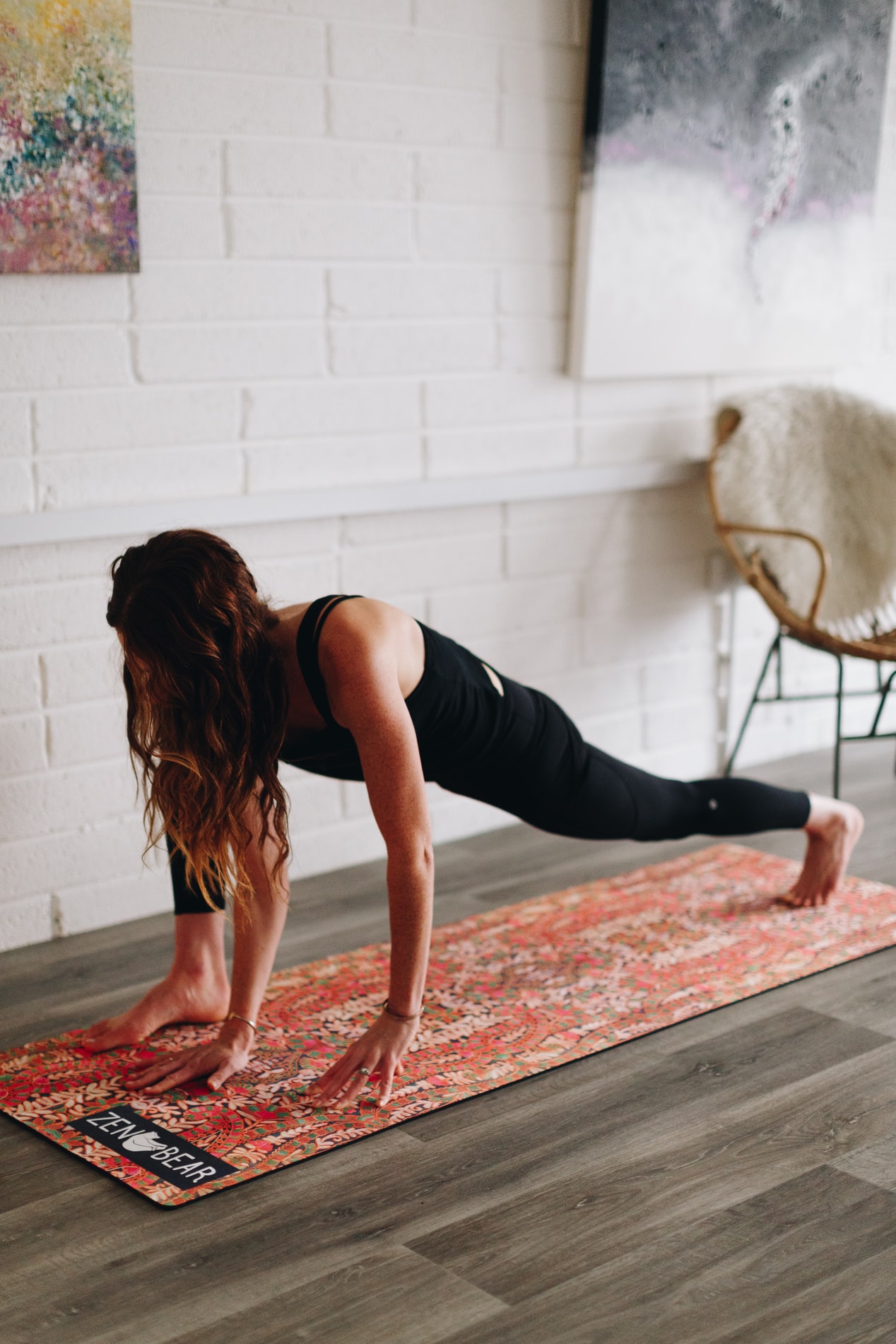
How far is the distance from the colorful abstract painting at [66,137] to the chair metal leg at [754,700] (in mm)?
1752

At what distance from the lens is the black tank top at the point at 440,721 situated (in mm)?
2094

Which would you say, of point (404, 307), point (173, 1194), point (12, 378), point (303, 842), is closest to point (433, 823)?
point (303, 842)

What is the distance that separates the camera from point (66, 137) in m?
2.47

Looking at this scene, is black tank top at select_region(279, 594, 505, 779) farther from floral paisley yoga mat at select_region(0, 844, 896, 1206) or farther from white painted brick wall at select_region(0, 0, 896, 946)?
white painted brick wall at select_region(0, 0, 896, 946)

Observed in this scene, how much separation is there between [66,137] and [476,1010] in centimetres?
157

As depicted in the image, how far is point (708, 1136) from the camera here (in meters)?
1.91

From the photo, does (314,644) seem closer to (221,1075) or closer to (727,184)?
(221,1075)

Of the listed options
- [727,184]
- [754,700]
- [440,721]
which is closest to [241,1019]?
[440,721]

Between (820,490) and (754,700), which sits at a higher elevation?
(820,490)

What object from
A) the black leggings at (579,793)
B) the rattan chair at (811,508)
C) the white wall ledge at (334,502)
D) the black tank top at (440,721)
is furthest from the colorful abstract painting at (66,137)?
the rattan chair at (811,508)

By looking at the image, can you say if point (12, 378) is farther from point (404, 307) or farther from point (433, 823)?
point (433, 823)

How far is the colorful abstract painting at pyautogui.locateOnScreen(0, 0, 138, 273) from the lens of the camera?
240cm

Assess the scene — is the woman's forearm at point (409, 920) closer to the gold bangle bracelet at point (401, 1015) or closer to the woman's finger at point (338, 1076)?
the gold bangle bracelet at point (401, 1015)

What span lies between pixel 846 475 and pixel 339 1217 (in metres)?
2.36
